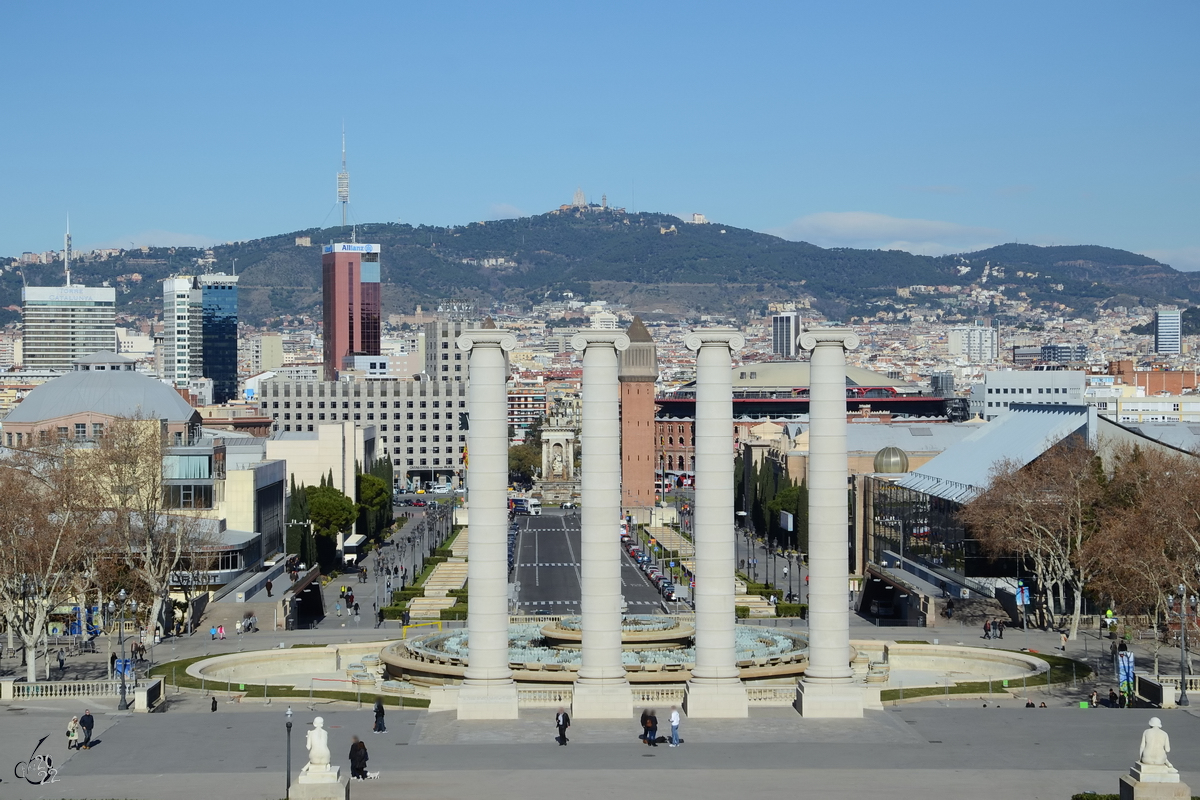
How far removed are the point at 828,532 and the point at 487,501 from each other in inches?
379

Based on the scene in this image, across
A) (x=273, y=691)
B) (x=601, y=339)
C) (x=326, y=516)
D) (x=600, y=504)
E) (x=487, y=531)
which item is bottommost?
(x=273, y=691)

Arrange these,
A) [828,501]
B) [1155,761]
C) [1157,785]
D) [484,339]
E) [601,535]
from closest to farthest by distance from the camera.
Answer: [1157,785], [1155,761], [484,339], [601,535], [828,501]

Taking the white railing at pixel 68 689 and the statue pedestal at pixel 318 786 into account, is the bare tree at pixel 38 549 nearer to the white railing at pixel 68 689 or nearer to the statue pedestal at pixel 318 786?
the white railing at pixel 68 689

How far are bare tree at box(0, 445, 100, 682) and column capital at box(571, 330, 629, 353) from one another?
20.9 m

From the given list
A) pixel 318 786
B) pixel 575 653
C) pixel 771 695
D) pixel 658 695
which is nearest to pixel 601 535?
pixel 658 695

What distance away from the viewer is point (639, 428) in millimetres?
178250

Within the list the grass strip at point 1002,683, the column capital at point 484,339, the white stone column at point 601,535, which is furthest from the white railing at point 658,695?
the column capital at point 484,339

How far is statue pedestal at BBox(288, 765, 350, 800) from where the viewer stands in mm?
36250

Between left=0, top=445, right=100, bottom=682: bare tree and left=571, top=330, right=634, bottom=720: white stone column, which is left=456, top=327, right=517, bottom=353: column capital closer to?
left=571, top=330, right=634, bottom=720: white stone column

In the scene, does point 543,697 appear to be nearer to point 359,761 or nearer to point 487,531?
point 487,531

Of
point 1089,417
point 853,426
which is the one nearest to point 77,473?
point 1089,417

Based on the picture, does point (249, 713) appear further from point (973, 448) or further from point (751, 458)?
point (751, 458)

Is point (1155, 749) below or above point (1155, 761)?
above

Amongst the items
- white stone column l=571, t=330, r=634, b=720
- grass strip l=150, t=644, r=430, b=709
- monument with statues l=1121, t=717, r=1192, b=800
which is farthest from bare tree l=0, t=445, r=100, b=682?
monument with statues l=1121, t=717, r=1192, b=800
